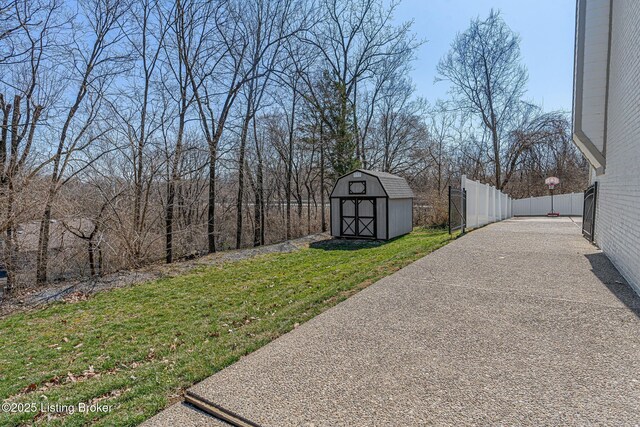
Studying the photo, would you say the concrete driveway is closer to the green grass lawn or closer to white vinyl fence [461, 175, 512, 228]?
the green grass lawn

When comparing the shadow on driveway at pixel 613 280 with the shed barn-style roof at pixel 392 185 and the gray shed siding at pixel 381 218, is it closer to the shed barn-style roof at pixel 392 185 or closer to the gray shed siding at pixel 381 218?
the gray shed siding at pixel 381 218

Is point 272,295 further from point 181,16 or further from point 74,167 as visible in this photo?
point 181,16

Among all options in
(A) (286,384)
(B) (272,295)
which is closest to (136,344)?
(B) (272,295)

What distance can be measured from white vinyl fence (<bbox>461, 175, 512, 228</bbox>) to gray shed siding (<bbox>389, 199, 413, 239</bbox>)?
3260 millimetres

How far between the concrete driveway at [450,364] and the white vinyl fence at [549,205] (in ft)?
58.6

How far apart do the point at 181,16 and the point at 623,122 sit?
12.6 m

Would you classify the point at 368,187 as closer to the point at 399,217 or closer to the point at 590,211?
the point at 399,217

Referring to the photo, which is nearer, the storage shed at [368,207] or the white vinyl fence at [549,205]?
the storage shed at [368,207]

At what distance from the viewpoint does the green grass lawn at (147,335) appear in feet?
8.86

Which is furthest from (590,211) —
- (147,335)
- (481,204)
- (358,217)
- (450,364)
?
(147,335)

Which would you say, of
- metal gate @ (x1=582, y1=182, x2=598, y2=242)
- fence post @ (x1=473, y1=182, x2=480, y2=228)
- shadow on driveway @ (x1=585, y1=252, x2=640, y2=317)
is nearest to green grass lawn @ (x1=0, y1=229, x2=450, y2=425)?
shadow on driveway @ (x1=585, y1=252, x2=640, y2=317)

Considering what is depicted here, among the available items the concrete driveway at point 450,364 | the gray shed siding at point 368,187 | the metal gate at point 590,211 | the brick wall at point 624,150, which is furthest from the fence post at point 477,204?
the concrete driveway at point 450,364

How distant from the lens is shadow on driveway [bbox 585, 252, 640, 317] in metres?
3.89

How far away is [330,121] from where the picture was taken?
1823 centimetres
